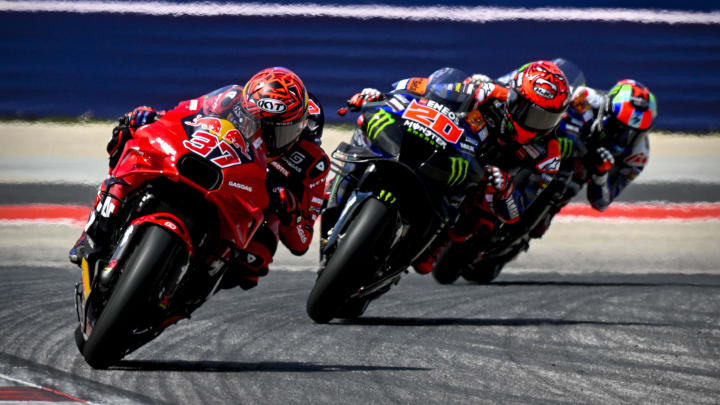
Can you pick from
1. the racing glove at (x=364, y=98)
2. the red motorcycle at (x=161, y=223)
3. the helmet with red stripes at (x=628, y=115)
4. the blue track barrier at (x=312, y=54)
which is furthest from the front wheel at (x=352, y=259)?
the blue track barrier at (x=312, y=54)

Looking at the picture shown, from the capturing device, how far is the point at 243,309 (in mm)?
7227

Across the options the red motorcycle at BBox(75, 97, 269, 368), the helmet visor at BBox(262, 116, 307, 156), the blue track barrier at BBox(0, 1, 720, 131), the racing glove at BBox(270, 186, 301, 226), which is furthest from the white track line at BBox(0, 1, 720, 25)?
the red motorcycle at BBox(75, 97, 269, 368)

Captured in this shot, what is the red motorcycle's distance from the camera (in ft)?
15.6

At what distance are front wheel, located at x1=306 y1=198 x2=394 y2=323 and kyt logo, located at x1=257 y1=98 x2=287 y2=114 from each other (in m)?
0.86

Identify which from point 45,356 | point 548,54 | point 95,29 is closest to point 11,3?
point 95,29

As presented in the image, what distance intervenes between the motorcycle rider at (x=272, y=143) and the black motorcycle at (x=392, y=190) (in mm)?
296

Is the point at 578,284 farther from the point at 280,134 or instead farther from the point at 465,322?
the point at 280,134

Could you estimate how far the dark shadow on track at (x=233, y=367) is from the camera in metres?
5.34

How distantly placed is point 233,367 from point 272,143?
3.86 feet

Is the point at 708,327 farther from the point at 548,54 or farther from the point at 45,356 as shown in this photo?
the point at 548,54

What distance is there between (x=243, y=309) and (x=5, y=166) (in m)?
5.67

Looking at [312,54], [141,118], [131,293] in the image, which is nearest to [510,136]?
[141,118]

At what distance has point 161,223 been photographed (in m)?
4.83

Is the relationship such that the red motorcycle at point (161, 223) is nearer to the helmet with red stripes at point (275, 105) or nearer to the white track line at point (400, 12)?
the helmet with red stripes at point (275, 105)
